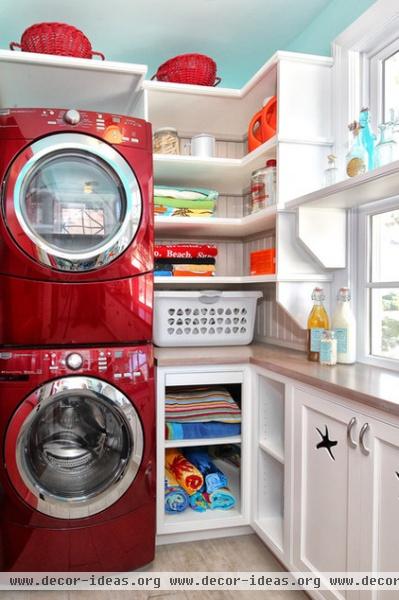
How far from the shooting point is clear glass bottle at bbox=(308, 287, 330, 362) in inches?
77.2

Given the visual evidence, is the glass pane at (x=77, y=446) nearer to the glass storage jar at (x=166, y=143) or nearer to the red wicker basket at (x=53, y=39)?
the glass storage jar at (x=166, y=143)

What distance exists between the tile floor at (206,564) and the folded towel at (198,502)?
0.14 m

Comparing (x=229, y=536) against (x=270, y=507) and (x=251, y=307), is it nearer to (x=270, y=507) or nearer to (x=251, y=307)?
(x=270, y=507)

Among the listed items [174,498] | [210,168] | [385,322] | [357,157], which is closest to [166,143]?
[210,168]

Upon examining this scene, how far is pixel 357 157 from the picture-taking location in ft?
5.73

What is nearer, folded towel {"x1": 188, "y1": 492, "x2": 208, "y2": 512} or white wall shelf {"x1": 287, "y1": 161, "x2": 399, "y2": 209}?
white wall shelf {"x1": 287, "y1": 161, "x2": 399, "y2": 209}

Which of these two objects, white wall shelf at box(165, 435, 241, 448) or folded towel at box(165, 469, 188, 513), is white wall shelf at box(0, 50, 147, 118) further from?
folded towel at box(165, 469, 188, 513)

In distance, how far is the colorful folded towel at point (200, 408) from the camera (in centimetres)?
213

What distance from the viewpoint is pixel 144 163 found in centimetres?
186

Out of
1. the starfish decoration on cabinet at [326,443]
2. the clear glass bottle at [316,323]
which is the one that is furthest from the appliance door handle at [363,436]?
the clear glass bottle at [316,323]

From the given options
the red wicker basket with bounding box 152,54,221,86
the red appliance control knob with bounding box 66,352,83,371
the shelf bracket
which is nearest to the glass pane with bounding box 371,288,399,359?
the shelf bracket

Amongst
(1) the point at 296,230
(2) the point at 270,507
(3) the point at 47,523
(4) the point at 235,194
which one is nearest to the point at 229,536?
(2) the point at 270,507

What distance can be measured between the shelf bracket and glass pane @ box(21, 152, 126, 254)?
0.75 meters

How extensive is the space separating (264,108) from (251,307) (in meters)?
0.97
